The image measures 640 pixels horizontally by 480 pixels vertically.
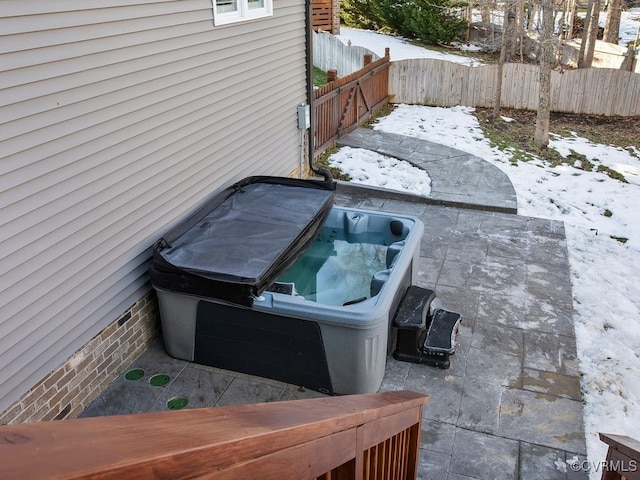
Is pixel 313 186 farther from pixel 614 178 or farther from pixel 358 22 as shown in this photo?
pixel 358 22

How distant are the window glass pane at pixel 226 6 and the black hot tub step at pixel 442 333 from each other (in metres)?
3.51

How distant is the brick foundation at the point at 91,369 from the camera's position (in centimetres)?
353

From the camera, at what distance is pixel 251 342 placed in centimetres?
421

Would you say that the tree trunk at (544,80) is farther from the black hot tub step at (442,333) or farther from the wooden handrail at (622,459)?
the wooden handrail at (622,459)

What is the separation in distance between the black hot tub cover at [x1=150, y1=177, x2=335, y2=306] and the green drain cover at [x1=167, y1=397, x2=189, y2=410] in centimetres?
78

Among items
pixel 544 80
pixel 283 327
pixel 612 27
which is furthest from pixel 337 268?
pixel 612 27

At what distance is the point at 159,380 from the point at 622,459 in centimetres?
320

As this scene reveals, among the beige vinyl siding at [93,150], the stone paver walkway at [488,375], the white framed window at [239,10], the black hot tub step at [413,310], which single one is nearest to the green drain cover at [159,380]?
the stone paver walkway at [488,375]

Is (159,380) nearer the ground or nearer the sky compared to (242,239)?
nearer the ground

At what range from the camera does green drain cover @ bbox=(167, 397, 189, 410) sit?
400 cm

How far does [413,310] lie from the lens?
15.0 ft

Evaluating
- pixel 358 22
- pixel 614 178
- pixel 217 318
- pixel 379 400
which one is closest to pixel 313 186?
pixel 217 318

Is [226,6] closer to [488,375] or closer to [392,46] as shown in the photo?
[488,375]

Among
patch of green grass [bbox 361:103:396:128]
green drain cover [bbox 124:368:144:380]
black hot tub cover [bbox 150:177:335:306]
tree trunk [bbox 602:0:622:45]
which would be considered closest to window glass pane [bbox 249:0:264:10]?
black hot tub cover [bbox 150:177:335:306]
